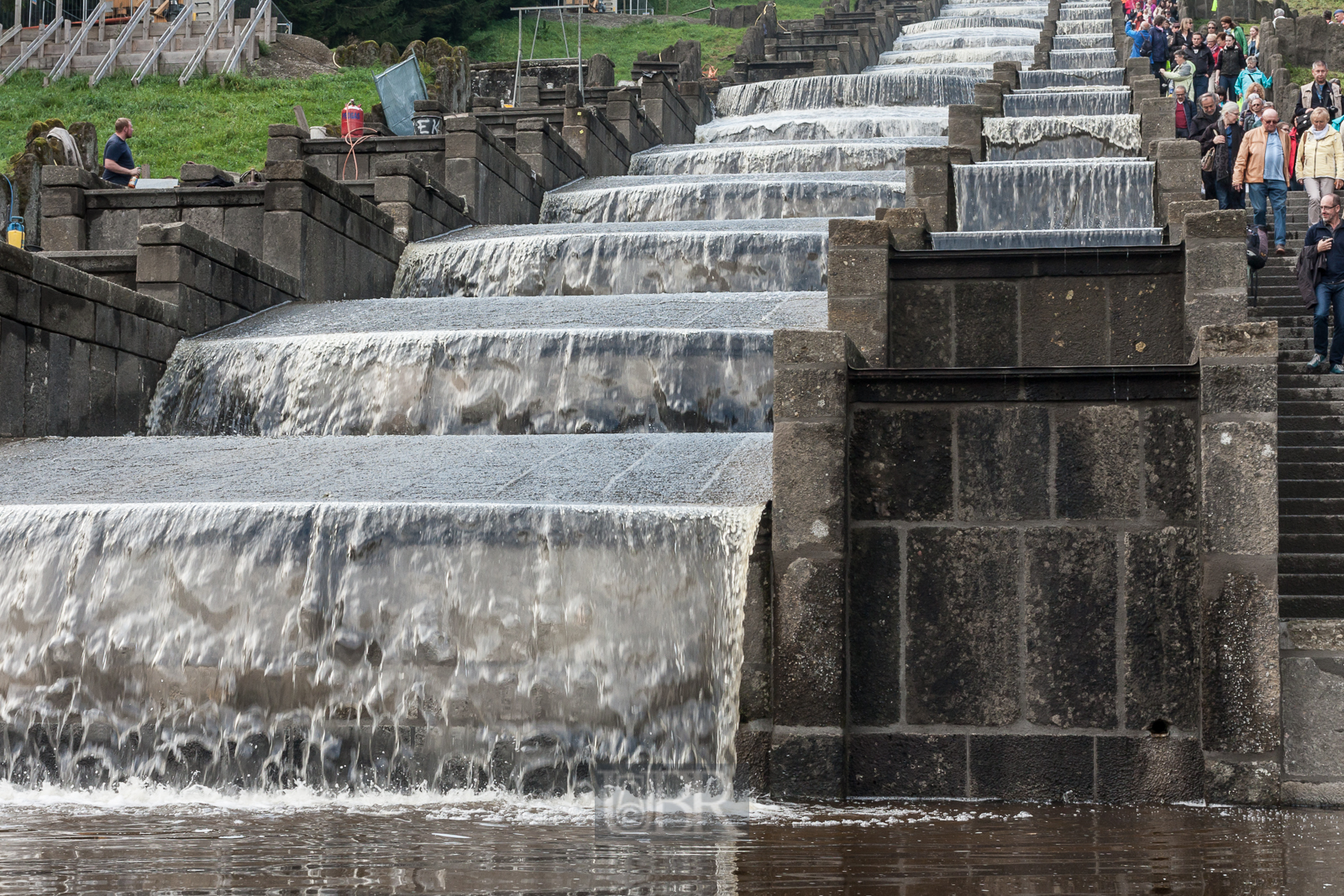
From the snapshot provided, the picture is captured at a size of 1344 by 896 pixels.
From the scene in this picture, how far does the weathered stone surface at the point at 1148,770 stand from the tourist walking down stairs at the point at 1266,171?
11.6 m

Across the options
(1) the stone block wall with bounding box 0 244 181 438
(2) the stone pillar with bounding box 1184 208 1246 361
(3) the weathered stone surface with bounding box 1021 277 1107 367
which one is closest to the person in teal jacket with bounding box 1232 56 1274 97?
(2) the stone pillar with bounding box 1184 208 1246 361

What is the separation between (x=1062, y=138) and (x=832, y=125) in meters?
8.31

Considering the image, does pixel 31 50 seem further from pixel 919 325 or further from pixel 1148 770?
pixel 1148 770

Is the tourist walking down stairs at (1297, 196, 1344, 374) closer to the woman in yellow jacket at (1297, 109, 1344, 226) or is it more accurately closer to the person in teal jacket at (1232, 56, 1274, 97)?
the woman in yellow jacket at (1297, 109, 1344, 226)

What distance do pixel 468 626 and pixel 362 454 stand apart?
262 cm

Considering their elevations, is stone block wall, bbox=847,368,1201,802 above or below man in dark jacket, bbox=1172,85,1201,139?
below

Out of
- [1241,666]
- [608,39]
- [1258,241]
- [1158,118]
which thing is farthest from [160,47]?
[1241,666]

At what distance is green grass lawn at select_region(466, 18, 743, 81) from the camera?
6350 cm

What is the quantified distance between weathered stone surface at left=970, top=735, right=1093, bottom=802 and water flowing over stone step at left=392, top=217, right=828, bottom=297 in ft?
30.4

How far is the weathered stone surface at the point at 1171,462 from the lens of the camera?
25.0 feet

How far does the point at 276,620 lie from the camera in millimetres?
8234

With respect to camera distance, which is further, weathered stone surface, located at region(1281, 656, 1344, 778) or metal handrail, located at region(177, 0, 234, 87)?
metal handrail, located at region(177, 0, 234, 87)

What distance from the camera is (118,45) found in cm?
5494

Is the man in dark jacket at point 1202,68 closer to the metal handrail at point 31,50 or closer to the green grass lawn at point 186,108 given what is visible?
the green grass lawn at point 186,108
